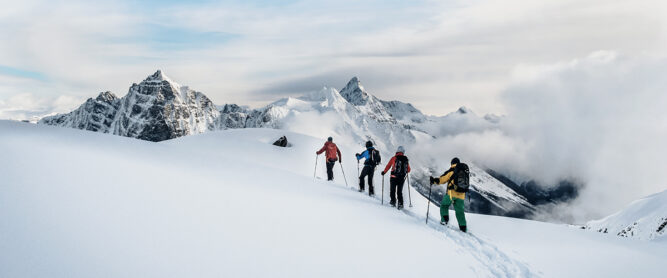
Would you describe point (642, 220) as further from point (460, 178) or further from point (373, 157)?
point (460, 178)

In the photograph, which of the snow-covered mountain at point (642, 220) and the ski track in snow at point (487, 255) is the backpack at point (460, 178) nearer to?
the ski track in snow at point (487, 255)

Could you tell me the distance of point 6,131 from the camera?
8.89 meters

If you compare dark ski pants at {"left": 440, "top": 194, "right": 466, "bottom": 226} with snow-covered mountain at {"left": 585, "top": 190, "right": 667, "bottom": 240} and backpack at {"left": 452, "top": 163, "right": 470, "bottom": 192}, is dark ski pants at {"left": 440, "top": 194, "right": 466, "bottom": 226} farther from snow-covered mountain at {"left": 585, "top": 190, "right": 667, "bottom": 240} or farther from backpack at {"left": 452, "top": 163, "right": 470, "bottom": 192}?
snow-covered mountain at {"left": 585, "top": 190, "right": 667, "bottom": 240}

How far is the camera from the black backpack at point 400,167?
13391mm

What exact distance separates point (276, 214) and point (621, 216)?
139 feet

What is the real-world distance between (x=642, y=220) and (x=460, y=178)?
28.8 meters

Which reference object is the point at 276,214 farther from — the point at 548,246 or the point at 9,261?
the point at 548,246

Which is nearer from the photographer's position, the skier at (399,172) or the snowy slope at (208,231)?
the snowy slope at (208,231)

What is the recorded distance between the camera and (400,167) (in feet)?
44.0

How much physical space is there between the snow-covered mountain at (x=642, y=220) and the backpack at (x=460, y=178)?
1976cm

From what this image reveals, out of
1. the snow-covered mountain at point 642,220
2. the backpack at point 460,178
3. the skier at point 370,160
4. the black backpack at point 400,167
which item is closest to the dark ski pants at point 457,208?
the backpack at point 460,178

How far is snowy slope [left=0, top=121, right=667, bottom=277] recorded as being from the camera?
410 cm

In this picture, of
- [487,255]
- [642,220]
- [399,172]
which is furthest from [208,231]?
[642,220]

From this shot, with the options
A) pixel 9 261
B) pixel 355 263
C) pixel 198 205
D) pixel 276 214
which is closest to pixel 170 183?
pixel 198 205
